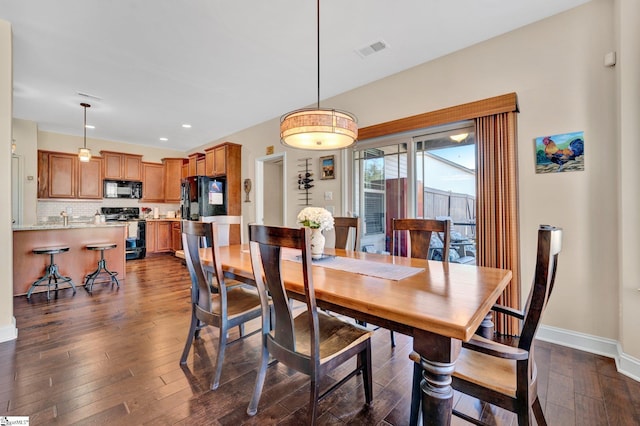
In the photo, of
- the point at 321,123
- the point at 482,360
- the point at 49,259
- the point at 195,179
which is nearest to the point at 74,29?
the point at 321,123

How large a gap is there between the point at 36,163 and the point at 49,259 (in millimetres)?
2668

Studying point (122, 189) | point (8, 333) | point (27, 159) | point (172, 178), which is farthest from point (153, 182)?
point (8, 333)

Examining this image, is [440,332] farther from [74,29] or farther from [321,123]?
[74,29]

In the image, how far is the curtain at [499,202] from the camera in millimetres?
2525

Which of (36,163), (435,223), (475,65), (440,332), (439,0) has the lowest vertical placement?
(440,332)

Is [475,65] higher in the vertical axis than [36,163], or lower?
higher

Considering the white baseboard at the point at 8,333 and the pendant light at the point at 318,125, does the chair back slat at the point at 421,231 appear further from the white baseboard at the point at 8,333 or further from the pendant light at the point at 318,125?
the white baseboard at the point at 8,333

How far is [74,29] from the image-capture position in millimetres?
2547

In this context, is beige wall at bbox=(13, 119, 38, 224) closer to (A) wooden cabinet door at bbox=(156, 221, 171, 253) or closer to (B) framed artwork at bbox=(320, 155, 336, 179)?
(A) wooden cabinet door at bbox=(156, 221, 171, 253)

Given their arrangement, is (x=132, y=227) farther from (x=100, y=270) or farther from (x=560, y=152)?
(x=560, y=152)

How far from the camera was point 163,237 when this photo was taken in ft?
23.1

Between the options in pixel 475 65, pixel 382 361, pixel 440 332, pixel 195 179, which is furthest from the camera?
pixel 195 179

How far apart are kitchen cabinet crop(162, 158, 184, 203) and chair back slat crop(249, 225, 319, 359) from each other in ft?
22.9

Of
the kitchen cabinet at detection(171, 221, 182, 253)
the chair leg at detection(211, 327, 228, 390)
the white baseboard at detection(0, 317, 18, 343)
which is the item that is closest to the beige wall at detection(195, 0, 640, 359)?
the chair leg at detection(211, 327, 228, 390)
